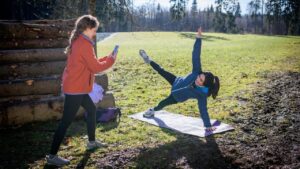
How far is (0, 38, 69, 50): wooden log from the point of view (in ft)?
28.6

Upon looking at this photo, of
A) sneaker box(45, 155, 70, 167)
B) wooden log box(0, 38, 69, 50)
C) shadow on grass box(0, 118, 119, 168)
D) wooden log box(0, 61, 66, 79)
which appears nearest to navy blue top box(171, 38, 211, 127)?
shadow on grass box(0, 118, 119, 168)

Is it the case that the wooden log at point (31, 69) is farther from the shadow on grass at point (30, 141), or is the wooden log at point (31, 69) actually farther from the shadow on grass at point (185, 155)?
the shadow on grass at point (185, 155)

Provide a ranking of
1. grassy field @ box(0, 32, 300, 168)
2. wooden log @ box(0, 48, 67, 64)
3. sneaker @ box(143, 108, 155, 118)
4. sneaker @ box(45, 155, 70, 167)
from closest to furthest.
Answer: sneaker @ box(45, 155, 70, 167), grassy field @ box(0, 32, 300, 168), wooden log @ box(0, 48, 67, 64), sneaker @ box(143, 108, 155, 118)

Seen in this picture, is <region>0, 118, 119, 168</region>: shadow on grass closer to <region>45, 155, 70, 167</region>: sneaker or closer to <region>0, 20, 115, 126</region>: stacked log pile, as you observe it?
<region>45, 155, 70, 167</region>: sneaker

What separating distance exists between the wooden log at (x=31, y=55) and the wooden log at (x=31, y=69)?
11cm

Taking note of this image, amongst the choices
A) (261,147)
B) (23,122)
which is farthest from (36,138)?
(261,147)

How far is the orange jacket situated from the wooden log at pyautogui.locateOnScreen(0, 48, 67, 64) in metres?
3.41

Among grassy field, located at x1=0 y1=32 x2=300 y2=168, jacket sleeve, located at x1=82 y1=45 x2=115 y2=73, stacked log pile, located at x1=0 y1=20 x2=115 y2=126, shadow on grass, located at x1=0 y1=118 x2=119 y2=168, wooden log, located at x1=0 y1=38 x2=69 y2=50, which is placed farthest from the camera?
wooden log, located at x1=0 y1=38 x2=69 y2=50

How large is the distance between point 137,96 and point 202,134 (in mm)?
4632

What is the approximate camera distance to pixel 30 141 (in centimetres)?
708

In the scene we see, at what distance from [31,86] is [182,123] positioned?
3.94m

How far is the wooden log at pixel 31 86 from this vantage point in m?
8.33

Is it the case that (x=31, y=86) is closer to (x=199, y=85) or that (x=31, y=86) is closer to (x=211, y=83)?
(x=199, y=85)

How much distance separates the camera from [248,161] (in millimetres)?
5961
